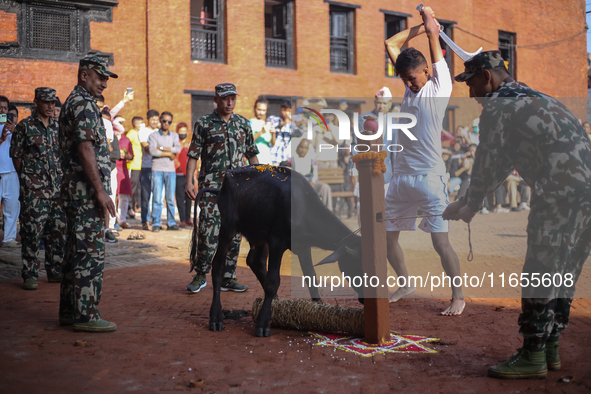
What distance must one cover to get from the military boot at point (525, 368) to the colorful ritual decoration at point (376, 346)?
0.65 metres

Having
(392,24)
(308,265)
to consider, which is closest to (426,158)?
(308,265)

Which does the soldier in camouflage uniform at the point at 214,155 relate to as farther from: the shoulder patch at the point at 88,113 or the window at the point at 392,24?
the window at the point at 392,24

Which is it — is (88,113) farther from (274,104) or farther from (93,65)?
(274,104)

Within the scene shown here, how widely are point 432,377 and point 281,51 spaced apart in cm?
1826

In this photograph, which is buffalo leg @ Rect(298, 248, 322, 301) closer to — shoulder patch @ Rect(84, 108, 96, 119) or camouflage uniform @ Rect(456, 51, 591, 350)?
camouflage uniform @ Rect(456, 51, 591, 350)

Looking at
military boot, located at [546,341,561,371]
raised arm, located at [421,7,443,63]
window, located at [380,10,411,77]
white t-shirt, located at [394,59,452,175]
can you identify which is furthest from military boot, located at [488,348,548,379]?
window, located at [380,10,411,77]

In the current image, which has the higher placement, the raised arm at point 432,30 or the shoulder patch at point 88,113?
the raised arm at point 432,30

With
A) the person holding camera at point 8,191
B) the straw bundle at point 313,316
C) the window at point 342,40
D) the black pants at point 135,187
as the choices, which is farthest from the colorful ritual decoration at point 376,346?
the window at point 342,40

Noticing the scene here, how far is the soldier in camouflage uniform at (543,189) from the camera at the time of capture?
11.8 feet

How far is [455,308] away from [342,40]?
18031 mm

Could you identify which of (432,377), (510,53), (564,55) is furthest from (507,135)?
(564,55)

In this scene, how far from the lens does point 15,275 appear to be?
7773 mm

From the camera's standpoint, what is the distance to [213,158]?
21.1ft

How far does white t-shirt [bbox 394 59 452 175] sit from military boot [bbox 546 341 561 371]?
221cm
